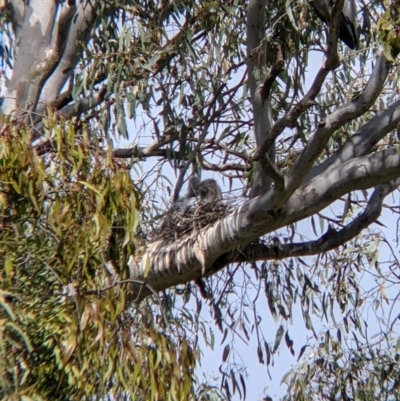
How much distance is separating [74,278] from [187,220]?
1.65m

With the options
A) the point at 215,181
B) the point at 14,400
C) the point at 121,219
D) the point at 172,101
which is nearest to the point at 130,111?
the point at 172,101

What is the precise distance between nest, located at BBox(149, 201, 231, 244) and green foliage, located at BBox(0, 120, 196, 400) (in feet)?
4.23

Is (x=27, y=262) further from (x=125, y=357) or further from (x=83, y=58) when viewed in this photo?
(x=83, y=58)

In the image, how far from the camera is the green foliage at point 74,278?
334cm

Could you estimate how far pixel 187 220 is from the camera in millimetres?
5203

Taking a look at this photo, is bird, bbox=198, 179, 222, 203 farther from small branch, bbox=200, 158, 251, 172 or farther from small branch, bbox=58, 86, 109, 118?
small branch, bbox=58, 86, 109, 118

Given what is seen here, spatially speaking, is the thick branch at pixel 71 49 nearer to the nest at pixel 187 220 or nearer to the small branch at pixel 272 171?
the nest at pixel 187 220

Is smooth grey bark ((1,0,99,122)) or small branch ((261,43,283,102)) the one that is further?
smooth grey bark ((1,0,99,122))

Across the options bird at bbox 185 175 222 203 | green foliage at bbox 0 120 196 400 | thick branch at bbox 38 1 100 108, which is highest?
thick branch at bbox 38 1 100 108

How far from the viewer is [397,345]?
528cm

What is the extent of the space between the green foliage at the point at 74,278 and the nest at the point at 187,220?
1.29 meters

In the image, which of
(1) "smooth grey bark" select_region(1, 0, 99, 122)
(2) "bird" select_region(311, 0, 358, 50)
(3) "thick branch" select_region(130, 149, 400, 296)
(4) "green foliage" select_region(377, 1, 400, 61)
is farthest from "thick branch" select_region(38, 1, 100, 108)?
(4) "green foliage" select_region(377, 1, 400, 61)

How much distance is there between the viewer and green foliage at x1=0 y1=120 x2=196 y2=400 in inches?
131

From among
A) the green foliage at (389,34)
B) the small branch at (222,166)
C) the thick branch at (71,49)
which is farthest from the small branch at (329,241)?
the thick branch at (71,49)
